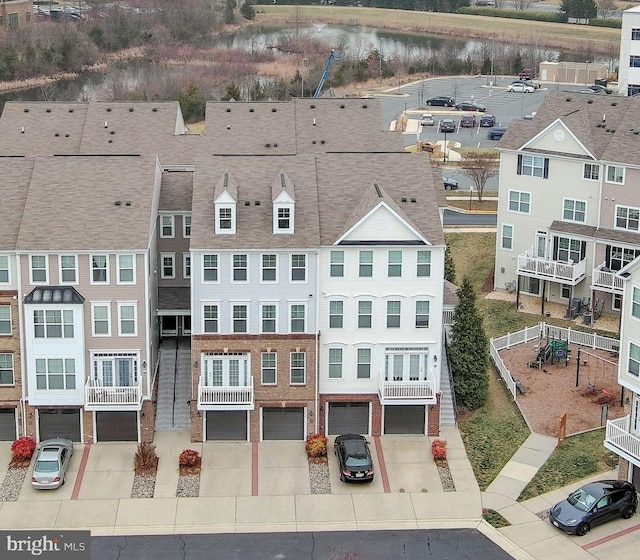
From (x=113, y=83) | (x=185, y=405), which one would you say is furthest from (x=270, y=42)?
(x=185, y=405)

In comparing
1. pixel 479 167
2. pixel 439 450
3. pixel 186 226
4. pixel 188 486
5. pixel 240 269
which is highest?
pixel 186 226

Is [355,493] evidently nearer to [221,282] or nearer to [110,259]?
[221,282]

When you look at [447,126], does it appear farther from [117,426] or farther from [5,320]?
[5,320]

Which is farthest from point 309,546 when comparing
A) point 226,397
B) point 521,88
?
point 521,88

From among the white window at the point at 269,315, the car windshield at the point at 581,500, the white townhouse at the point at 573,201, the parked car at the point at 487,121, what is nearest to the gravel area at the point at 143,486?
the white window at the point at 269,315

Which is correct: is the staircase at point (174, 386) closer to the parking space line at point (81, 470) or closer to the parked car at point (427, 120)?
the parking space line at point (81, 470)

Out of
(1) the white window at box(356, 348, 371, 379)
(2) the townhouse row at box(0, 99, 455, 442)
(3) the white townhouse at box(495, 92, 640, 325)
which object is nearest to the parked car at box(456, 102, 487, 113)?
(3) the white townhouse at box(495, 92, 640, 325)

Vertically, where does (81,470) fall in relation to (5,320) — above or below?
below

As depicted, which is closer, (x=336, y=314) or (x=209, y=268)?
(x=209, y=268)
